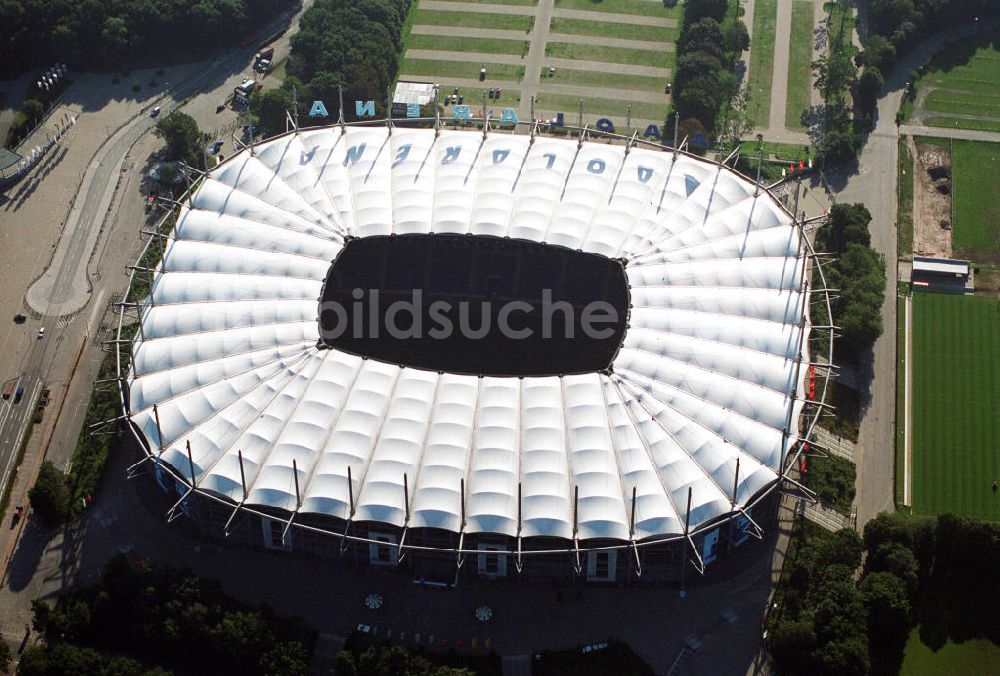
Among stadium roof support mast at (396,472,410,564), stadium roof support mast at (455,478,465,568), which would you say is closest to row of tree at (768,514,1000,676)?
stadium roof support mast at (455,478,465,568)

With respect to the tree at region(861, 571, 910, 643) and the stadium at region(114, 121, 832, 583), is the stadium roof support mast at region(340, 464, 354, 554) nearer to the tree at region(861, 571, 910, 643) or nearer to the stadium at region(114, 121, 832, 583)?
the stadium at region(114, 121, 832, 583)

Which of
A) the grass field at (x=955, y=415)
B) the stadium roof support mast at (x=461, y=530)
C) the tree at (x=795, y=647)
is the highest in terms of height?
the grass field at (x=955, y=415)

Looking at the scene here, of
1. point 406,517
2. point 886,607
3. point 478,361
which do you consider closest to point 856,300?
point 886,607

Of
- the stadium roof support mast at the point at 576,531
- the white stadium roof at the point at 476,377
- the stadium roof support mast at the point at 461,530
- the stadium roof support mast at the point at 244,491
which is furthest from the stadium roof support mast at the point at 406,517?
the stadium roof support mast at the point at 576,531

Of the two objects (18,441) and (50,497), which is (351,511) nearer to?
(50,497)

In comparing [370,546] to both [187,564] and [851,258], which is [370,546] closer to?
[187,564]

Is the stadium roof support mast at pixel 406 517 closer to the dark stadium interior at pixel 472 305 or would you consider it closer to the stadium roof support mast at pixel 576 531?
the stadium roof support mast at pixel 576 531
